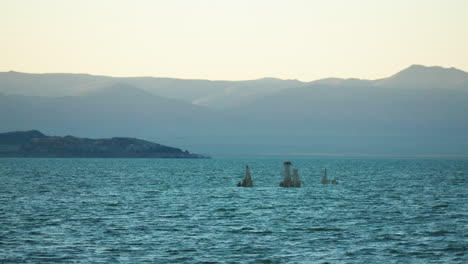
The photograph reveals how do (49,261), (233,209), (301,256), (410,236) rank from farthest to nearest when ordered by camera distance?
(233,209) < (410,236) < (301,256) < (49,261)

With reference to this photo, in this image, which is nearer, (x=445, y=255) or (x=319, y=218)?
(x=445, y=255)

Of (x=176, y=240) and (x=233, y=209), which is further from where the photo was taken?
(x=233, y=209)

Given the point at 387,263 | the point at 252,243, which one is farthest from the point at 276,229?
the point at 387,263

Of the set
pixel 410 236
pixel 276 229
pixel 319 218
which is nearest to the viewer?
pixel 410 236

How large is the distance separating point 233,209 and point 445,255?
27.1 m

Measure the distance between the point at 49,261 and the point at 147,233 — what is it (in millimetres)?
10583

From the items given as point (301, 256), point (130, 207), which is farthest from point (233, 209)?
point (301, 256)

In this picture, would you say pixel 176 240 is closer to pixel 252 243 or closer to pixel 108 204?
pixel 252 243

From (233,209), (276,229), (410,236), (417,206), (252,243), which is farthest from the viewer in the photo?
(417,206)

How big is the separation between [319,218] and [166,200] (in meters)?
23.0

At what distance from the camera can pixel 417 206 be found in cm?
6322

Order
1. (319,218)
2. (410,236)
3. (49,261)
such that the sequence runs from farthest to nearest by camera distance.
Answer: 1. (319,218)
2. (410,236)
3. (49,261)

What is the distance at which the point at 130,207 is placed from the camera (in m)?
61.2

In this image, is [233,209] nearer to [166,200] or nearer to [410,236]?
[166,200]
